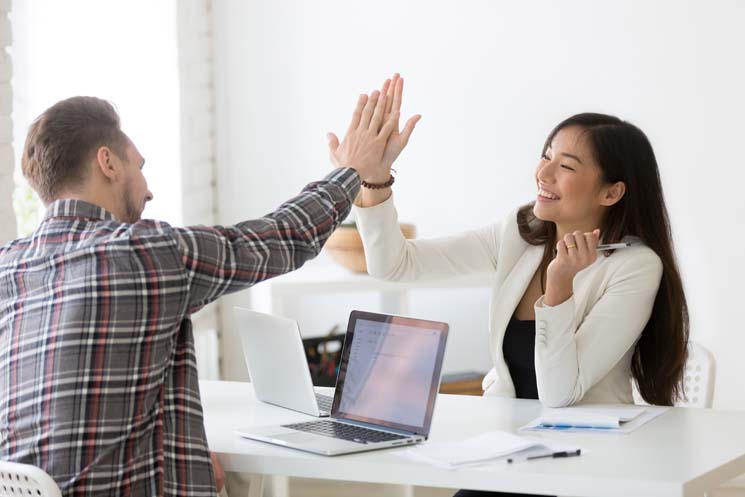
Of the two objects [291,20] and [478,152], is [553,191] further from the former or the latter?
[291,20]

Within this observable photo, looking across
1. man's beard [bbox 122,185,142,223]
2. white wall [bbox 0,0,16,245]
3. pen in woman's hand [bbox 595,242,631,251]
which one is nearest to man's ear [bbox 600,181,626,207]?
pen in woman's hand [bbox 595,242,631,251]

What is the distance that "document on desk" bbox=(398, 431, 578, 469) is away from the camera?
1663mm

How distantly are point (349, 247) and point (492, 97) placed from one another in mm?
886

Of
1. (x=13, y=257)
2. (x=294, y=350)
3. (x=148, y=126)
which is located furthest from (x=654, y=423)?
(x=148, y=126)

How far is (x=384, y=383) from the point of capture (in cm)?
193

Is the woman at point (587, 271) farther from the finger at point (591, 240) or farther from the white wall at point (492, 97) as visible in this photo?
the white wall at point (492, 97)

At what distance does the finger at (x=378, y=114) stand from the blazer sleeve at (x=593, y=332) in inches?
19.4

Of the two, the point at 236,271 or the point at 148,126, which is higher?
the point at 148,126

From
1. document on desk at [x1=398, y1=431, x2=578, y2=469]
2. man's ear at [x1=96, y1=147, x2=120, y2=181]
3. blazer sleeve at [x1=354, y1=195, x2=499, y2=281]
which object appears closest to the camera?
document on desk at [x1=398, y1=431, x2=578, y2=469]

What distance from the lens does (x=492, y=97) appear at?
3.88 metres

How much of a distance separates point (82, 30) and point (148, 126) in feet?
1.38

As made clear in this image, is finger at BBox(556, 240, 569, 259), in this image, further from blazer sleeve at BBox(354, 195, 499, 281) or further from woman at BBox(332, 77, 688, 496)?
blazer sleeve at BBox(354, 195, 499, 281)

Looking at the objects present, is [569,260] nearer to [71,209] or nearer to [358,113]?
[358,113]

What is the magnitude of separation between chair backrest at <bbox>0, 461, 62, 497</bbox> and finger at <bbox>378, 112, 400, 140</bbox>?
37.7 inches
